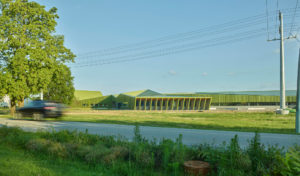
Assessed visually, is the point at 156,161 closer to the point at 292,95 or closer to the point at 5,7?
the point at 5,7

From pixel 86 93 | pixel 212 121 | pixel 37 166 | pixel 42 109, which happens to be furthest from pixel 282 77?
pixel 86 93

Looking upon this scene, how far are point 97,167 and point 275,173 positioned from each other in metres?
3.64

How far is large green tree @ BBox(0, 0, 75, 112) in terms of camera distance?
25.5 metres

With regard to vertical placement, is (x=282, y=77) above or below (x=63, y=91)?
Result: above

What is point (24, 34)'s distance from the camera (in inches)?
1061

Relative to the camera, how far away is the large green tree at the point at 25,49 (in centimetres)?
2553

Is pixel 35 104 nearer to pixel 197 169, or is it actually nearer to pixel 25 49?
pixel 25 49

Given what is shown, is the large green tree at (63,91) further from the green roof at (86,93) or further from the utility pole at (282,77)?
the green roof at (86,93)

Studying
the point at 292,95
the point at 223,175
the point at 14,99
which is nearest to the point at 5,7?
the point at 14,99

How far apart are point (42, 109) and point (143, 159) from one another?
16508mm

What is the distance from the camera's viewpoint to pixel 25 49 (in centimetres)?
2617

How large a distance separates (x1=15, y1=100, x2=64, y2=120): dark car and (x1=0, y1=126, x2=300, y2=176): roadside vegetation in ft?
42.7

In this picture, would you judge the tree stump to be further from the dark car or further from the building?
the building

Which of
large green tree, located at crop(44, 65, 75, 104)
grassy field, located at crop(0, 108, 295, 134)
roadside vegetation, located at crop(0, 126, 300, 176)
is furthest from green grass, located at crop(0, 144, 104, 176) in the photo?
large green tree, located at crop(44, 65, 75, 104)
